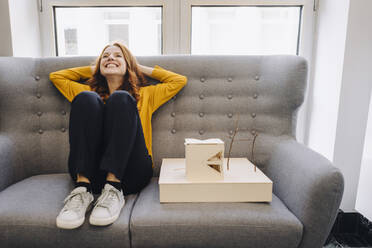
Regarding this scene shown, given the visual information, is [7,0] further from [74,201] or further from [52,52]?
[74,201]

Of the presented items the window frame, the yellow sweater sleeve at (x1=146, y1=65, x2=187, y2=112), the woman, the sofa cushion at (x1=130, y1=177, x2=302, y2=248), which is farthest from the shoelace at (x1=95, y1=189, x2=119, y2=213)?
the window frame

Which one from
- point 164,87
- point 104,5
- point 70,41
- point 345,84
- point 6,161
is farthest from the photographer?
point 70,41

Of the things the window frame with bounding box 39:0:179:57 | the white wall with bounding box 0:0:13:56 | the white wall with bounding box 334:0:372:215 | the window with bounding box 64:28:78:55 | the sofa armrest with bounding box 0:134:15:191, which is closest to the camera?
the sofa armrest with bounding box 0:134:15:191

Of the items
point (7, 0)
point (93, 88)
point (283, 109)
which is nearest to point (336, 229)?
point (283, 109)

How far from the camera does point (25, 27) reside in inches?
66.1

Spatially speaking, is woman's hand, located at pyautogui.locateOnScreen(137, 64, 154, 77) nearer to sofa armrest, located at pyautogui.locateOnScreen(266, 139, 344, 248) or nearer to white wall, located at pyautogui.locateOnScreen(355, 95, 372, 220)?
sofa armrest, located at pyautogui.locateOnScreen(266, 139, 344, 248)

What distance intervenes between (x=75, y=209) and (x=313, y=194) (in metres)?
0.87

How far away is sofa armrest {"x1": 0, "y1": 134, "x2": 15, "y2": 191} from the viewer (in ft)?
3.97

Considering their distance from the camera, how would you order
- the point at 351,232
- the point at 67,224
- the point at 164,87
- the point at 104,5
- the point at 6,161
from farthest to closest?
the point at 104,5 → the point at 351,232 → the point at 164,87 → the point at 6,161 → the point at 67,224

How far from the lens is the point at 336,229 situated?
5.25 ft

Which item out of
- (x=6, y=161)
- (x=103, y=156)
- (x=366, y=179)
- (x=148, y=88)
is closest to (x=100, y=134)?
(x=103, y=156)

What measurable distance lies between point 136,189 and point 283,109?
0.84 m

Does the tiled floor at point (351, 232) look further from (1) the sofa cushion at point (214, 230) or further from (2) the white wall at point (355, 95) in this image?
(1) the sofa cushion at point (214, 230)

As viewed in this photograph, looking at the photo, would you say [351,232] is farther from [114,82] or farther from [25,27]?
[25,27]
